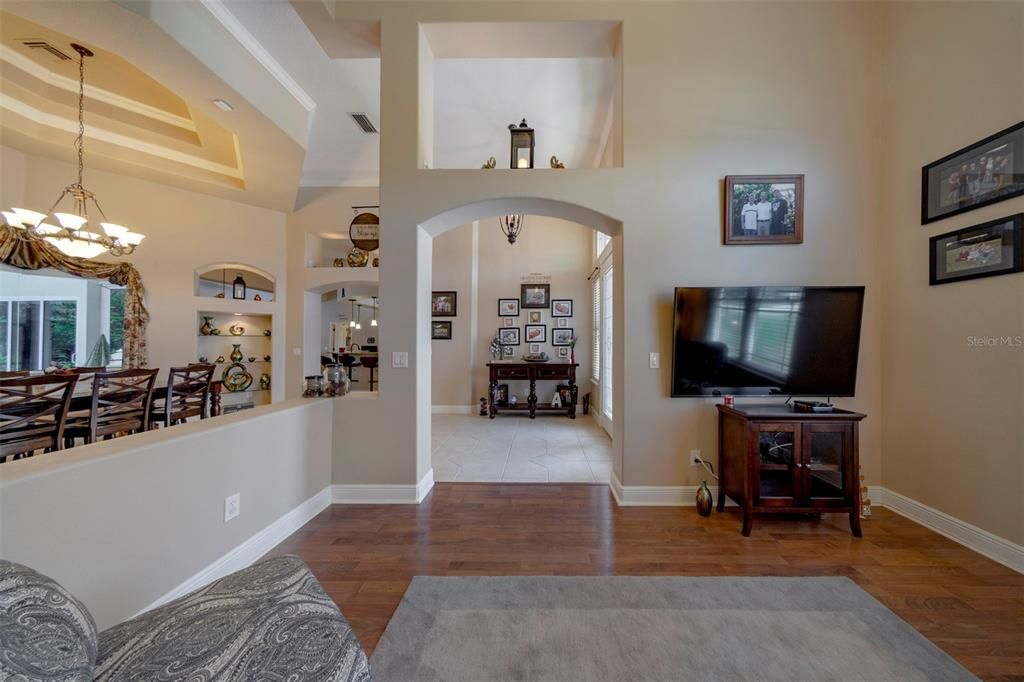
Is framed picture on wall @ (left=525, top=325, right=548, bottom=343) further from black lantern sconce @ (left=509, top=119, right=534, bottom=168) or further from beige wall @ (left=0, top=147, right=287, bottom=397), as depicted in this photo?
beige wall @ (left=0, top=147, right=287, bottom=397)

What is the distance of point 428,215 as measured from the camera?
115 inches

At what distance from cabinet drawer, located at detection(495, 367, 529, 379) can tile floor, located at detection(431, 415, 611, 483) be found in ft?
2.32

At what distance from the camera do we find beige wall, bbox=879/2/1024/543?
6.98ft

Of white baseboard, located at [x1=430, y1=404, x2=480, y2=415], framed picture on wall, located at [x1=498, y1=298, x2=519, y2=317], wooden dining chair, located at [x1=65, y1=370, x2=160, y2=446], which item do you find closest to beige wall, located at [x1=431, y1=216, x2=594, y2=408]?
white baseboard, located at [x1=430, y1=404, x2=480, y2=415]

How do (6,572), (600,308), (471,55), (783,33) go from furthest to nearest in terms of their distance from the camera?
(600,308) → (471,55) → (783,33) → (6,572)

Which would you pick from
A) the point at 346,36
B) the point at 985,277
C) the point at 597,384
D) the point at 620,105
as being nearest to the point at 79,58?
the point at 346,36

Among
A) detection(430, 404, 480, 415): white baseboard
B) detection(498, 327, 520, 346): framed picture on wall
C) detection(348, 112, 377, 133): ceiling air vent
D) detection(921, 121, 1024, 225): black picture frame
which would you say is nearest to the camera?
detection(921, 121, 1024, 225): black picture frame

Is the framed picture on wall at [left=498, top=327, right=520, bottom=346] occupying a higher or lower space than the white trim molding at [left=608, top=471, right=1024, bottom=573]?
higher

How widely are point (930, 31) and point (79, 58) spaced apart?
690 cm

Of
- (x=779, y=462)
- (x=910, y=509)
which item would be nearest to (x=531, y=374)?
(x=779, y=462)

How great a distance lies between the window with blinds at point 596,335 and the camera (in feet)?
19.6

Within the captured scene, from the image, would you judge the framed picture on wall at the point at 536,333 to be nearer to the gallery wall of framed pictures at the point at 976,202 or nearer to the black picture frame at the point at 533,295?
the black picture frame at the point at 533,295

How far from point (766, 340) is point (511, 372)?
13.2ft

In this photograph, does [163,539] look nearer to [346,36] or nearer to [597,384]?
[346,36]
